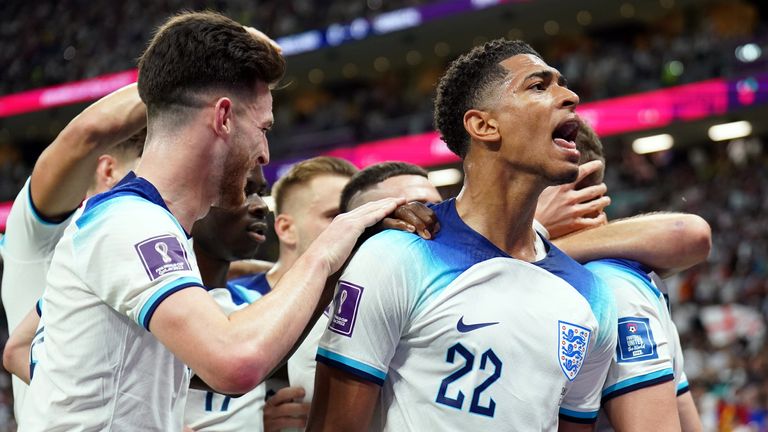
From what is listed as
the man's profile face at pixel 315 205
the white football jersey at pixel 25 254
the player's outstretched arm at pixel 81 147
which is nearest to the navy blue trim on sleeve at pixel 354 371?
the player's outstretched arm at pixel 81 147

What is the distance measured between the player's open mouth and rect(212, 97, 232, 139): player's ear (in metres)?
0.97

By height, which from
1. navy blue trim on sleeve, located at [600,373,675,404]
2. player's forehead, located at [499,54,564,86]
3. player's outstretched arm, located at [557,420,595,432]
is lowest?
player's outstretched arm, located at [557,420,595,432]

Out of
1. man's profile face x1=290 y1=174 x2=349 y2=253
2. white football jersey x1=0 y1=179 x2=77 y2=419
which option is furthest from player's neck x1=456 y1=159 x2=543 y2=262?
man's profile face x1=290 y1=174 x2=349 y2=253

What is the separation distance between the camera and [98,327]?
7.42 ft

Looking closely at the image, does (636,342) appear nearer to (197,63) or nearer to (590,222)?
(590,222)

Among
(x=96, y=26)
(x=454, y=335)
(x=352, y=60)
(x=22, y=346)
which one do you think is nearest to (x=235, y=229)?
(x=22, y=346)

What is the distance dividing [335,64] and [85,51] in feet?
24.2

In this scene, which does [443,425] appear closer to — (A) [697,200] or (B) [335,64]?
(A) [697,200]

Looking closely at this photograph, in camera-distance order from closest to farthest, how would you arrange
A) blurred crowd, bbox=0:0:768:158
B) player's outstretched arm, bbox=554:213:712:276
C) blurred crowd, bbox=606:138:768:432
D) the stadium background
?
player's outstretched arm, bbox=554:213:712:276 → blurred crowd, bbox=606:138:768:432 → the stadium background → blurred crowd, bbox=0:0:768:158

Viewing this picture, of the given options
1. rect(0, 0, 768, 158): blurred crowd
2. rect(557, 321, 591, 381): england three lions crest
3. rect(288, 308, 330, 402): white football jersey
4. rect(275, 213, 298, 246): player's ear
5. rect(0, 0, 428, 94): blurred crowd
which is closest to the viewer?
rect(557, 321, 591, 381): england three lions crest

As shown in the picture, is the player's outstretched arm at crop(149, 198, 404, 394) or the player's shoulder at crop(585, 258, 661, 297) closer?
the player's outstretched arm at crop(149, 198, 404, 394)

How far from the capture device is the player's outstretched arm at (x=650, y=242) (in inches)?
124

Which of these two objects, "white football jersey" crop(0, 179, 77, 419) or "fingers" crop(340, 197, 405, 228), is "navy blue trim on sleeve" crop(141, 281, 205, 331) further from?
"white football jersey" crop(0, 179, 77, 419)

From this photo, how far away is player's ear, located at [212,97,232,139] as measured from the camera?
2.50 meters
